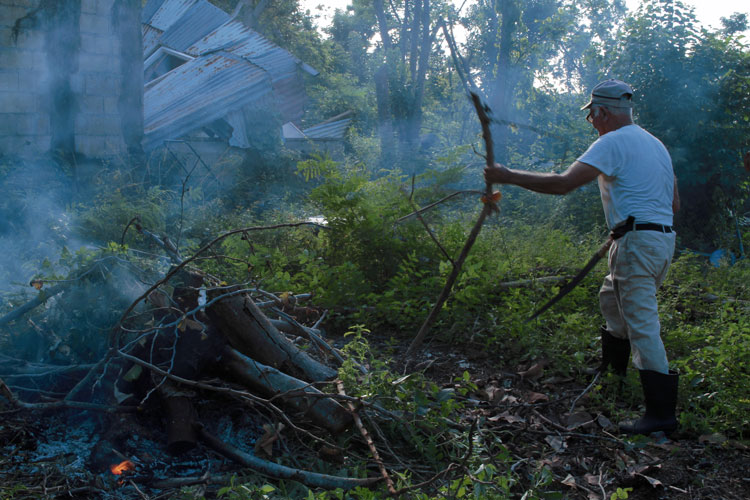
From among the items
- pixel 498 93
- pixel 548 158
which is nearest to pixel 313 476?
pixel 548 158

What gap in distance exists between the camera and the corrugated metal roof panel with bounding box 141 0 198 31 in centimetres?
2086

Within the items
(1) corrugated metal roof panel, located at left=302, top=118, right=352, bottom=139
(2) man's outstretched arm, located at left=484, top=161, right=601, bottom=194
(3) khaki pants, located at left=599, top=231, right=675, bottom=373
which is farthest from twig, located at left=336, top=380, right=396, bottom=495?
(1) corrugated metal roof panel, located at left=302, top=118, right=352, bottom=139

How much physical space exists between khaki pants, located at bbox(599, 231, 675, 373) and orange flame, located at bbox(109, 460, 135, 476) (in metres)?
2.86

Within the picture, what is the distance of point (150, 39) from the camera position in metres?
19.4

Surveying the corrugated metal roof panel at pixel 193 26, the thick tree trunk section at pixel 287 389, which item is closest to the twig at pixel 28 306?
the thick tree trunk section at pixel 287 389

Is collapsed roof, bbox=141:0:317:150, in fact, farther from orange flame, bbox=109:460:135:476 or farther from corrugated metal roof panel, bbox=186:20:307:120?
orange flame, bbox=109:460:135:476

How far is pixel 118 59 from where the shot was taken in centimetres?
910

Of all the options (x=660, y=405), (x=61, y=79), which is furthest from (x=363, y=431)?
(x=61, y=79)

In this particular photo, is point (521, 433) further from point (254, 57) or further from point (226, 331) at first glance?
point (254, 57)

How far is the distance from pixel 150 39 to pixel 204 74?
8177mm

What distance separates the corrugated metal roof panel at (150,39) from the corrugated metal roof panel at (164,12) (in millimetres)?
416

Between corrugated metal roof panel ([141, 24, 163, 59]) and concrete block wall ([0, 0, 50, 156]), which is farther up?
corrugated metal roof panel ([141, 24, 163, 59])

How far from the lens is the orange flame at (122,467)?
2.57 m

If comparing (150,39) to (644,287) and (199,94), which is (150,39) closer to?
(199,94)
